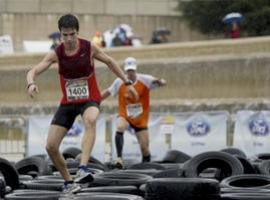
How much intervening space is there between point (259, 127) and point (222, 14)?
90.2ft

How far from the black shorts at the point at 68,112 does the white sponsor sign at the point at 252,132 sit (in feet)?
26.1

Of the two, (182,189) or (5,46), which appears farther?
(5,46)

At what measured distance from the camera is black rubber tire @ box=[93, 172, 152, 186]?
10.5 meters

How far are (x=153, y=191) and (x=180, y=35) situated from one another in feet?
135

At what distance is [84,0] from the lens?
157 ft

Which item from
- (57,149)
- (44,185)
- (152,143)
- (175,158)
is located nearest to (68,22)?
(57,149)

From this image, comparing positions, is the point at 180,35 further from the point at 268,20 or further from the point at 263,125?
the point at 263,125

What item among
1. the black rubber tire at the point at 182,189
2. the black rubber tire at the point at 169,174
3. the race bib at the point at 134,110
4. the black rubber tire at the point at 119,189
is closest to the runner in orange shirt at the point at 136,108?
the race bib at the point at 134,110

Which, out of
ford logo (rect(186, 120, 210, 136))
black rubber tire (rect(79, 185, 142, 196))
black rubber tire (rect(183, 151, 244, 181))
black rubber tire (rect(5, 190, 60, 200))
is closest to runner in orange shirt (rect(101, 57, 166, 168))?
ford logo (rect(186, 120, 210, 136))

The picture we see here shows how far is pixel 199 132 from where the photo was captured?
63.8ft

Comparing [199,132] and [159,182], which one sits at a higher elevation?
[199,132]

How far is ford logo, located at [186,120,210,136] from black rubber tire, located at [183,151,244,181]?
7.67 m

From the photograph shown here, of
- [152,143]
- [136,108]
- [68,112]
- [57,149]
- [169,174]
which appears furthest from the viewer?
[152,143]

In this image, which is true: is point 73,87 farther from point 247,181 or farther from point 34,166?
point 34,166
